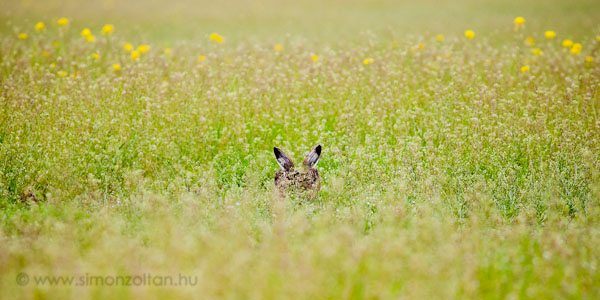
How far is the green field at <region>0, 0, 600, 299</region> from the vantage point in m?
3.59

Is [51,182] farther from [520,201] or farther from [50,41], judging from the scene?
[50,41]

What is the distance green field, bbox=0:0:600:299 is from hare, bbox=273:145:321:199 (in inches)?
9.4

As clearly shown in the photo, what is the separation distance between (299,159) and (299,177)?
3.34ft

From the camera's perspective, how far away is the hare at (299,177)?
5.35 metres

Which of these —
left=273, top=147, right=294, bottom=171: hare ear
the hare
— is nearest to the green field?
the hare

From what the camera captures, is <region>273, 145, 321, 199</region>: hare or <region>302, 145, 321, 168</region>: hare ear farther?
<region>302, 145, 321, 168</region>: hare ear

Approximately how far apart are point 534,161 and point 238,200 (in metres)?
3.62

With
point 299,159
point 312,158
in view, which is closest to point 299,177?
point 312,158

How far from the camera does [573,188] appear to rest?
5320 millimetres

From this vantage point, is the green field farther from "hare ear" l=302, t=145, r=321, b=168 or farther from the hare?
"hare ear" l=302, t=145, r=321, b=168

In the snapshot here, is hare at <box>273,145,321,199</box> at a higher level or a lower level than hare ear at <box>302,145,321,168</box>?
lower

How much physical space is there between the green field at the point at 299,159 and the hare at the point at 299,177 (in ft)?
0.79

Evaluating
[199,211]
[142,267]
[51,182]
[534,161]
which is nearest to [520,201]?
[534,161]

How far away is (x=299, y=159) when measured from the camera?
21.0 feet
